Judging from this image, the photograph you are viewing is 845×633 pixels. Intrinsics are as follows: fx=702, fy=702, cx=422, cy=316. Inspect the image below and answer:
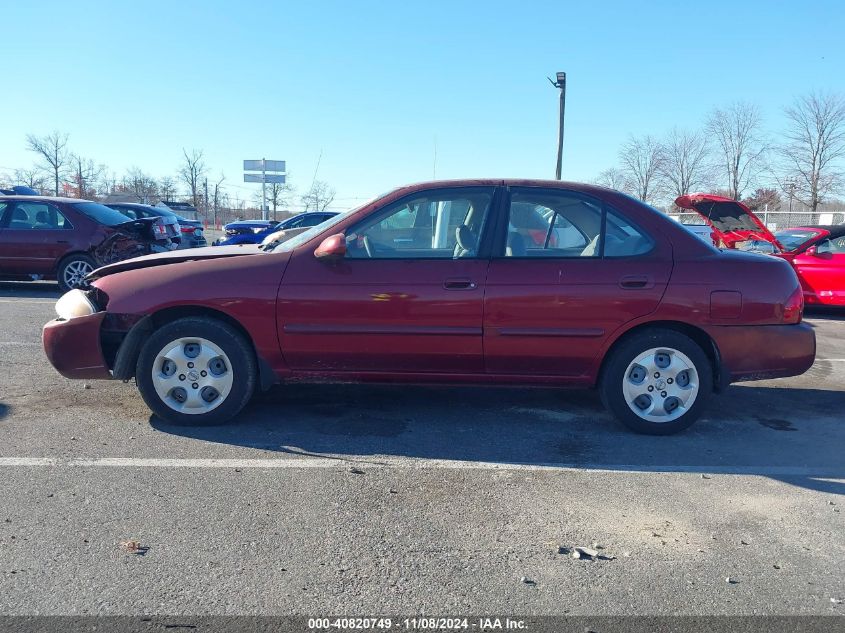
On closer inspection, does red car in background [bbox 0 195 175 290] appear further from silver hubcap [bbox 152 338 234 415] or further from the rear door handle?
the rear door handle

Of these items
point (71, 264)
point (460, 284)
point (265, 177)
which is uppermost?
point (265, 177)

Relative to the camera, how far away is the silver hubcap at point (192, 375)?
182 inches

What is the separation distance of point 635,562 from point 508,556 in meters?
0.55

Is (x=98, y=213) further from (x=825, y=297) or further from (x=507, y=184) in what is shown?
(x=825, y=297)

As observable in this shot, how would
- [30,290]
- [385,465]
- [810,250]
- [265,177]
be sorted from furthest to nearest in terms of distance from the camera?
[265,177] → [30,290] → [810,250] → [385,465]

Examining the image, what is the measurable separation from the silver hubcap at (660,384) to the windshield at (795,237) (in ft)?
24.3

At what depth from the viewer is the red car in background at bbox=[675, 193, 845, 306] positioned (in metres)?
10.3

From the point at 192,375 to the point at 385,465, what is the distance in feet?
4.91

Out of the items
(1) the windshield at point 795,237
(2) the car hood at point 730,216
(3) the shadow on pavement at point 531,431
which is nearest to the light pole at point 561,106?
(2) the car hood at point 730,216

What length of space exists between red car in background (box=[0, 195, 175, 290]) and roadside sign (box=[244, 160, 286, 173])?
26975 mm

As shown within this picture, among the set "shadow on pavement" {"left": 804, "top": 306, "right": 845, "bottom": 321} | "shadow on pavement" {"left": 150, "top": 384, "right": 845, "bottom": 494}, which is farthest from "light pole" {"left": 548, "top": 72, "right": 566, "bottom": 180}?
"shadow on pavement" {"left": 150, "top": 384, "right": 845, "bottom": 494}

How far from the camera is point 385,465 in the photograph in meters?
4.09

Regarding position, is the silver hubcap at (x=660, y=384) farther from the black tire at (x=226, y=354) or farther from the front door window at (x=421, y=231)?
the black tire at (x=226, y=354)

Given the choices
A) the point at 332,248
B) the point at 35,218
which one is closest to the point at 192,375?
the point at 332,248
